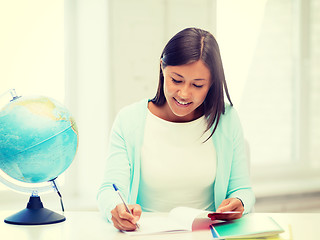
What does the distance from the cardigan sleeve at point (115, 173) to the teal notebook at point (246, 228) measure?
0.33 m

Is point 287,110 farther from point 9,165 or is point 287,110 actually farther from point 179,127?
point 9,165

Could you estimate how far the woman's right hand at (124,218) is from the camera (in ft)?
3.97

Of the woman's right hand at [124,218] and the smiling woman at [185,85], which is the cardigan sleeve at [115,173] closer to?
the woman's right hand at [124,218]

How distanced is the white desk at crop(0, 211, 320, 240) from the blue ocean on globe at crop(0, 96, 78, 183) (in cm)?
15

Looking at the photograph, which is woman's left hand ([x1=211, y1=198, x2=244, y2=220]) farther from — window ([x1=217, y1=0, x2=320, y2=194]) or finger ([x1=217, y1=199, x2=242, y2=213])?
window ([x1=217, y1=0, x2=320, y2=194])

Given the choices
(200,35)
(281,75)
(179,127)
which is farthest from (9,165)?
(281,75)

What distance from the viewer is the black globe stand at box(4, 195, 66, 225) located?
131cm

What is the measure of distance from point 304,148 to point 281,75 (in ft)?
1.89

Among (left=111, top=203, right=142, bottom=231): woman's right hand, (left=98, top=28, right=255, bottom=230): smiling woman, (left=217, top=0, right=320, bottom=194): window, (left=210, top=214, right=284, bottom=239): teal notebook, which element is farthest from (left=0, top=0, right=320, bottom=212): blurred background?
(left=210, top=214, right=284, bottom=239): teal notebook

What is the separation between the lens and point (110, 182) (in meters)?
1.49

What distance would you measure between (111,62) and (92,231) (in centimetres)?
146

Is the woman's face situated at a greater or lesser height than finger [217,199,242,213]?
greater

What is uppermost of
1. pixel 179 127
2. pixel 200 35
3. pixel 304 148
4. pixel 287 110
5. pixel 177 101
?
pixel 200 35

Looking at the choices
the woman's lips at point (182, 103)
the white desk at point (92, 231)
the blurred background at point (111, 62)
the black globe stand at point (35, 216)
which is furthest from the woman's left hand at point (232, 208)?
the blurred background at point (111, 62)
